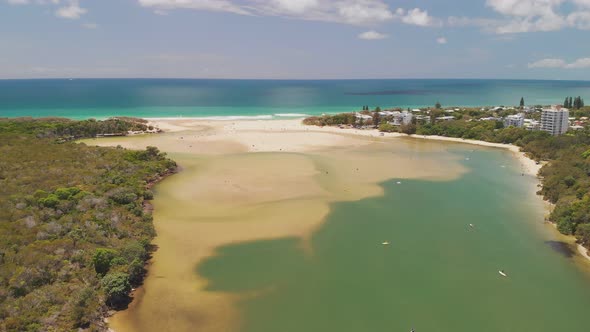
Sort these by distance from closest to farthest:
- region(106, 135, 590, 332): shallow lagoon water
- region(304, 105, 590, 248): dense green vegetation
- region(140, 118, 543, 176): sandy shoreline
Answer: region(106, 135, 590, 332): shallow lagoon water < region(304, 105, 590, 248): dense green vegetation < region(140, 118, 543, 176): sandy shoreline

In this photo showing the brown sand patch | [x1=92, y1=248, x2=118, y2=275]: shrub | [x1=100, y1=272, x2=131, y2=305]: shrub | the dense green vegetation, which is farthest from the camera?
the dense green vegetation

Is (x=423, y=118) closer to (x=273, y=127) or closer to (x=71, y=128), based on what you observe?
(x=273, y=127)

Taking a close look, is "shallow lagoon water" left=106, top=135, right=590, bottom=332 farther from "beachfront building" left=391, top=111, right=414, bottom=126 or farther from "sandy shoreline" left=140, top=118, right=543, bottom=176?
"beachfront building" left=391, top=111, right=414, bottom=126

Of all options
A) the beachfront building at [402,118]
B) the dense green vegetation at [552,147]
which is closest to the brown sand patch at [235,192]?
the dense green vegetation at [552,147]

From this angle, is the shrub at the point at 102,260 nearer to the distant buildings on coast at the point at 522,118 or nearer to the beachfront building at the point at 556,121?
the beachfront building at the point at 556,121

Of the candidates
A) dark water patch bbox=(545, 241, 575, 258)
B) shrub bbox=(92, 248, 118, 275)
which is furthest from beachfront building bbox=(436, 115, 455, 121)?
shrub bbox=(92, 248, 118, 275)

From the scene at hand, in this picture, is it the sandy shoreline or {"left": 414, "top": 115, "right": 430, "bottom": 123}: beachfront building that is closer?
Result: the sandy shoreline
